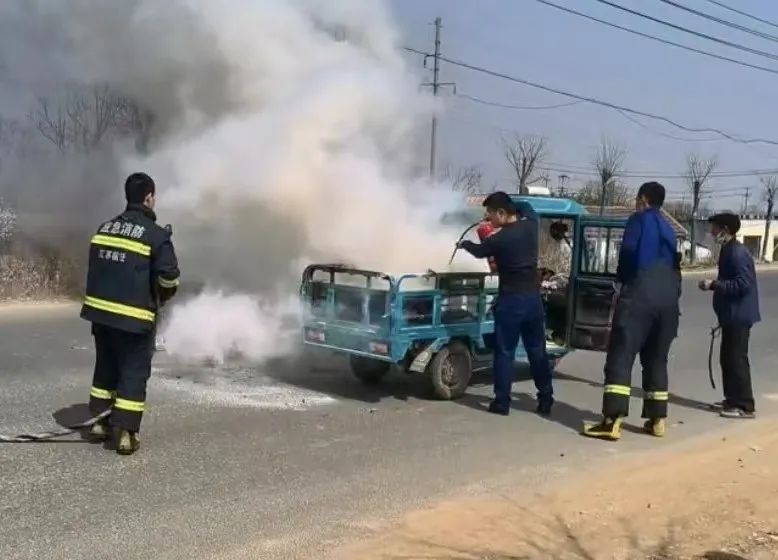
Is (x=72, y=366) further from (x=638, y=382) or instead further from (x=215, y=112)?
(x=638, y=382)

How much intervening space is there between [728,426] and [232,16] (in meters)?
5.70

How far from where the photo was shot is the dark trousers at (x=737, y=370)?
761cm

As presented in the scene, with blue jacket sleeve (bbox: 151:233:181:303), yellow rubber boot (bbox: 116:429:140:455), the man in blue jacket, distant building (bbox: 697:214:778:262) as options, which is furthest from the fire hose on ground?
distant building (bbox: 697:214:778:262)

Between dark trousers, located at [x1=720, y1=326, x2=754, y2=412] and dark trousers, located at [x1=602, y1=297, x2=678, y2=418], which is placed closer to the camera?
dark trousers, located at [x1=602, y1=297, x2=678, y2=418]

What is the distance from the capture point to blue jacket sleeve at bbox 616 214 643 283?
6.61 meters

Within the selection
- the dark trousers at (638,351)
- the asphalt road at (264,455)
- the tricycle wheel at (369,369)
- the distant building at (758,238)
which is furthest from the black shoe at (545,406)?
the distant building at (758,238)

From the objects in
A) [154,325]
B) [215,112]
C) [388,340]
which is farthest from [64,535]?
[215,112]

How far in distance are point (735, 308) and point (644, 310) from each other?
158cm

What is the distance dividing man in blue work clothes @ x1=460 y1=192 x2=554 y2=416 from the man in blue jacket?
166 centimetres

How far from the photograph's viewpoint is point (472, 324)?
7605 millimetres

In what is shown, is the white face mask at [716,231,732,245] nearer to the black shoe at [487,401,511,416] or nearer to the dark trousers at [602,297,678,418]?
the dark trousers at [602,297,678,418]

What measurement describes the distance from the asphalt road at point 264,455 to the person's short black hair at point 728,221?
169cm

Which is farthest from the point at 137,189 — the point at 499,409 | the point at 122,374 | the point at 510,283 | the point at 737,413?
the point at 737,413

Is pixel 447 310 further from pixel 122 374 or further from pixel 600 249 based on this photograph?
pixel 122 374
